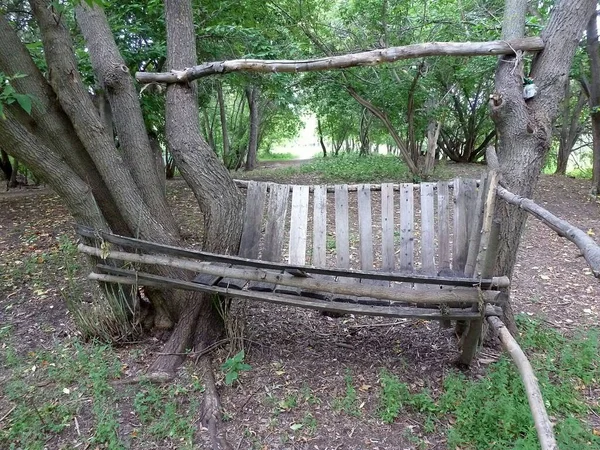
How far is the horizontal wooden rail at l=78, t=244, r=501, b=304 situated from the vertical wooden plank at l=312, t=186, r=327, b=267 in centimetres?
54

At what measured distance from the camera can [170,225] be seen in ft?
10.5

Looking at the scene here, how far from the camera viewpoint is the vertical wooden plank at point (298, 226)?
10.1 ft

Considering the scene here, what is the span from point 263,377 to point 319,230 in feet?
3.84

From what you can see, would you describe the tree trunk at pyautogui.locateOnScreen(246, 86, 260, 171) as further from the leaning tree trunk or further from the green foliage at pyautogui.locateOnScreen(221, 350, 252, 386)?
the green foliage at pyautogui.locateOnScreen(221, 350, 252, 386)

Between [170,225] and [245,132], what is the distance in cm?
1405

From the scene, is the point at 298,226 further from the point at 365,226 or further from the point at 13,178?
the point at 13,178

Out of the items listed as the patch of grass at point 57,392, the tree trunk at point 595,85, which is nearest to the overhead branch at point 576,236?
the patch of grass at point 57,392

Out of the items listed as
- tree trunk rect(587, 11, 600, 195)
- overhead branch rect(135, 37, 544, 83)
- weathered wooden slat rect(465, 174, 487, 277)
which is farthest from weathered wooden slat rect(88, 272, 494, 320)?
tree trunk rect(587, 11, 600, 195)

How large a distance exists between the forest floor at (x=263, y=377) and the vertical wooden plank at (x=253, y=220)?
465 mm

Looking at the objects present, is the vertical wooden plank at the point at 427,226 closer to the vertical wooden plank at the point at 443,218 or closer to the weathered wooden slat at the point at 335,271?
the vertical wooden plank at the point at 443,218

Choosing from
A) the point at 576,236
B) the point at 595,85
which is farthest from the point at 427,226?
the point at 595,85

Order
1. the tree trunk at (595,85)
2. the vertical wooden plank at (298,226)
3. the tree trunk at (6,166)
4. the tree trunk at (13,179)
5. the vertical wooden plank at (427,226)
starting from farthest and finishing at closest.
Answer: the tree trunk at (6,166) < the tree trunk at (13,179) < the tree trunk at (595,85) < the vertical wooden plank at (298,226) < the vertical wooden plank at (427,226)

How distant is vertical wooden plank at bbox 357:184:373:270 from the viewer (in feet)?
9.89

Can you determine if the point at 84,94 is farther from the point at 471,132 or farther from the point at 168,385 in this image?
the point at 471,132
